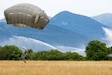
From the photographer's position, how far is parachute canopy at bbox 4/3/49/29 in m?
34.9

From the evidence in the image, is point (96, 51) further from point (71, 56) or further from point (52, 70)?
point (52, 70)

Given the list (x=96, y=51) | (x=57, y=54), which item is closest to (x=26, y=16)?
(x=57, y=54)

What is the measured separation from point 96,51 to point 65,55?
18.3 m

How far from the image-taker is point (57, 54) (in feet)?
328

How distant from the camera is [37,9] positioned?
35250 mm

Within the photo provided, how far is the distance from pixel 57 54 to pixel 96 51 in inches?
674

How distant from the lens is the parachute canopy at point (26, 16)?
34875mm

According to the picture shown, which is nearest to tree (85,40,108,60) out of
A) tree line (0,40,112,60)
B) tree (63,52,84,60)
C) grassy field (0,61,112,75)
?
tree line (0,40,112,60)

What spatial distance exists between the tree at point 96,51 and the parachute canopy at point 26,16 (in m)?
71.0

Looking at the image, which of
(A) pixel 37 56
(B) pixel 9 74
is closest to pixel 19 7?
(B) pixel 9 74

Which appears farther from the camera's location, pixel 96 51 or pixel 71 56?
pixel 96 51

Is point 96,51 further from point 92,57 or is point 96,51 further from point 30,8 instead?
point 30,8

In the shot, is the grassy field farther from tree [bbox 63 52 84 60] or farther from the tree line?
tree [bbox 63 52 84 60]

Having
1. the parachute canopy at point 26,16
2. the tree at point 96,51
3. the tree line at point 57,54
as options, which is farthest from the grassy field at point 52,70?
the tree at point 96,51
